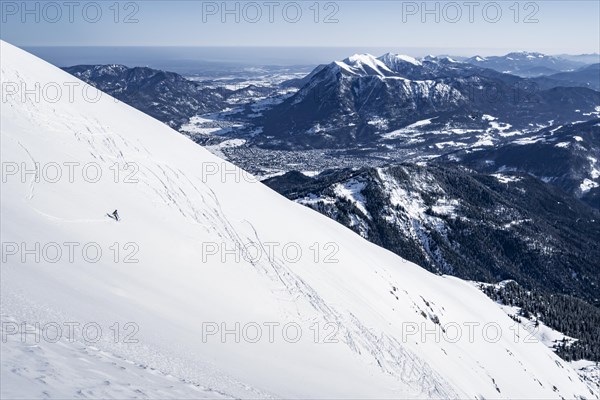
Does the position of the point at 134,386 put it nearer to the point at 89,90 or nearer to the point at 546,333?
the point at 89,90

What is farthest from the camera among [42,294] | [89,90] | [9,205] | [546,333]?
[546,333]

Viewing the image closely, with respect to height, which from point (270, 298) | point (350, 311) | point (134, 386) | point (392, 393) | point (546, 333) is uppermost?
point (134, 386)

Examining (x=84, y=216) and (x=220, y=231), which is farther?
(x=220, y=231)

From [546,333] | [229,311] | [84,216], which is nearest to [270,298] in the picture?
[229,311]

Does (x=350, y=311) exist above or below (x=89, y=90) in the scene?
below

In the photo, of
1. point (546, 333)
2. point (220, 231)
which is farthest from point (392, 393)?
point (546, 333)

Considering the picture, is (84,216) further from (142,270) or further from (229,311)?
(229,311)

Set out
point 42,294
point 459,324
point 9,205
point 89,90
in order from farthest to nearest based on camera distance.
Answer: point 459,324 → point 89,90 → point 9,205 → point 42,294
